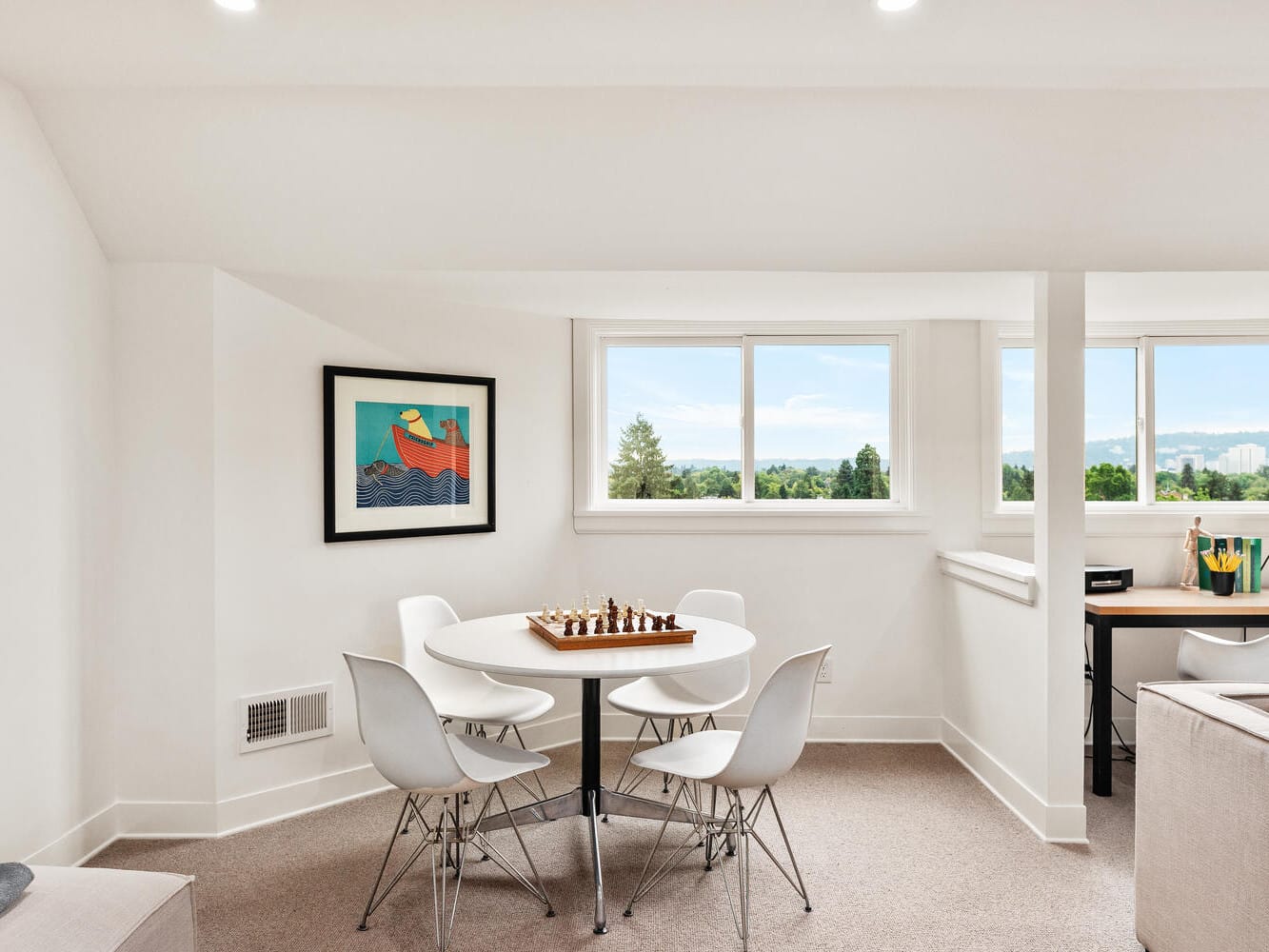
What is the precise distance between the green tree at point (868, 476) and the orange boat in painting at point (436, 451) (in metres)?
2.03

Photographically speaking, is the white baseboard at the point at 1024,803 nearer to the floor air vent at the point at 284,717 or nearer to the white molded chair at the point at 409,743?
the white molded chair at the point at 409,743

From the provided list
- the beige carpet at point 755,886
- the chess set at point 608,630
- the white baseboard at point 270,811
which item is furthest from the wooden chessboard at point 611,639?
the white baseboard at point 270,811

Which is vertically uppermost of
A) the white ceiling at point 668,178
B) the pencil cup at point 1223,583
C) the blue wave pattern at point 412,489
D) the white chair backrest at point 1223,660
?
the white ceiling at point 668,178

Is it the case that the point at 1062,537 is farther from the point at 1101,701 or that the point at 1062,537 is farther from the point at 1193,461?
the point at 1193,461

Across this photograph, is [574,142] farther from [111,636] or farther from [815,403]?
[111,636]

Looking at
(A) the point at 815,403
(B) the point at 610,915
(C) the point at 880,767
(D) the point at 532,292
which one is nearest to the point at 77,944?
(B) the point at 610,915

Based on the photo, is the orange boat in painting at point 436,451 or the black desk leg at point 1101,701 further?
the orange boat in painting at point 436,451

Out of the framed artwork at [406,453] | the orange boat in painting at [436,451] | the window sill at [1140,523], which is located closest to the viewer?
the framed artwork at [406,453]

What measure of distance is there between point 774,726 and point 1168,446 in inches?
125

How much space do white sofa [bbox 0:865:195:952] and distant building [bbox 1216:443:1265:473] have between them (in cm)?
481

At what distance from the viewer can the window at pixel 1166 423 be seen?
165 inches

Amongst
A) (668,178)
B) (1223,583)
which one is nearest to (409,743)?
(668,178)

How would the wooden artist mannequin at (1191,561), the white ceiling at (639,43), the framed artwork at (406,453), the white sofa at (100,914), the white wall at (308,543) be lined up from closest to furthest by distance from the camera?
the white sofa at (100,914), the white ceiling at (639,43), the white wall at (308,543), the framed artwork at (406,453), the wooden artist mannequin at (1191,561)

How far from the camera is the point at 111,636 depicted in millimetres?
2979
